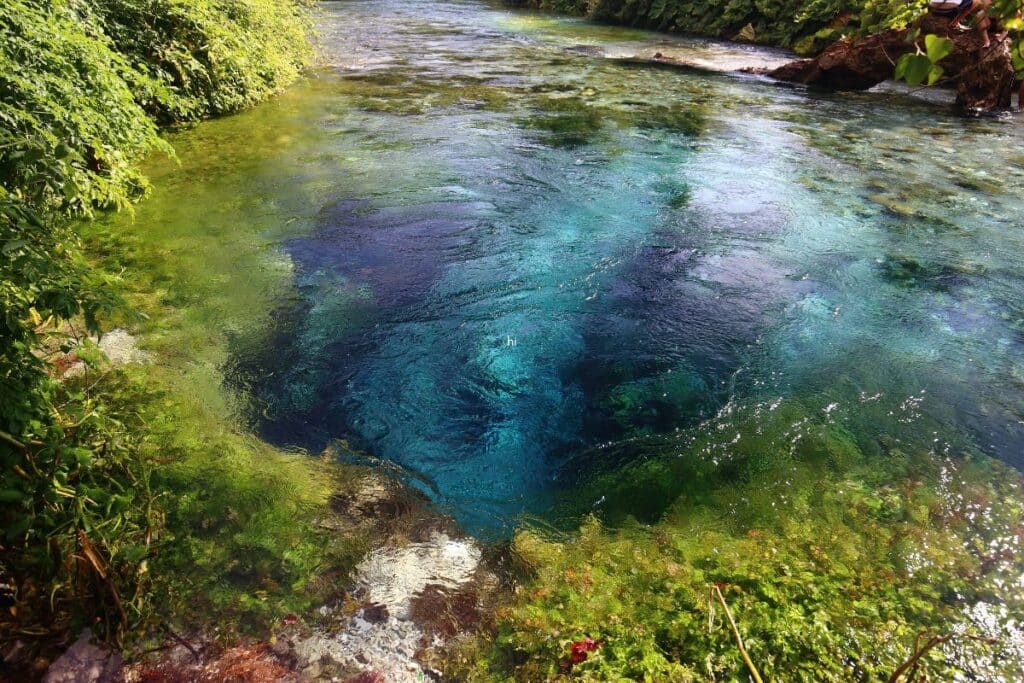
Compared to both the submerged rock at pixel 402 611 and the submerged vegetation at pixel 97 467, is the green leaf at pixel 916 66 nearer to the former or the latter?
the submerged rock at pixel 402 611

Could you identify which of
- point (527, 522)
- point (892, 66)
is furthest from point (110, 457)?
point (892, 66)

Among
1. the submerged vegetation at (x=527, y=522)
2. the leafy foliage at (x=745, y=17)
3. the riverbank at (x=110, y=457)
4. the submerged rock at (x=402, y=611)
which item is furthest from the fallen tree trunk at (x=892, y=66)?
the submerged rock at (x=402, y=611)

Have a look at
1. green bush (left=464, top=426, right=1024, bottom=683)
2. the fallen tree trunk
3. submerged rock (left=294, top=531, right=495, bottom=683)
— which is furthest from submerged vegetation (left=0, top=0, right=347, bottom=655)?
the fallen tree trunk

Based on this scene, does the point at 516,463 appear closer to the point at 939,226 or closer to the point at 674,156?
the point at 939,226

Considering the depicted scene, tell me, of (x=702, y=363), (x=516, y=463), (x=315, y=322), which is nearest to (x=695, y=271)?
(x=702, y=363)

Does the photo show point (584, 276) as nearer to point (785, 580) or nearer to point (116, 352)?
point (785, 580)

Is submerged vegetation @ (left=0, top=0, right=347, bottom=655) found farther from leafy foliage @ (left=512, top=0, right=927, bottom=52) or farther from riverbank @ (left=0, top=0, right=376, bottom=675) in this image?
leafy foliage @ (left=512, top=0, right=927, bottom=52)
